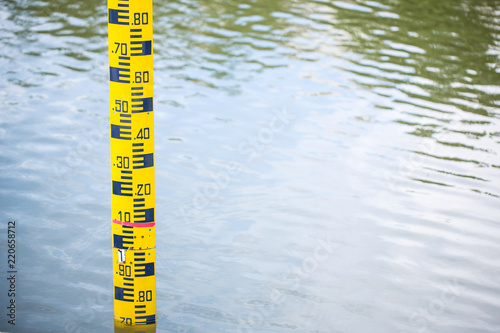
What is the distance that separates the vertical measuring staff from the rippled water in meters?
0.45

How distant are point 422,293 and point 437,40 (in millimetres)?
5300

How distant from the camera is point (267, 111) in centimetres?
626

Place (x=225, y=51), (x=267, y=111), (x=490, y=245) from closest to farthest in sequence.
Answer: (x=490, y=245)
(x=267, y=111)
(x=225, y=51)

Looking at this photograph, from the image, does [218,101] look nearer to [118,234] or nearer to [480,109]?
[480,109]

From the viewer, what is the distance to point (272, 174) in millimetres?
5262

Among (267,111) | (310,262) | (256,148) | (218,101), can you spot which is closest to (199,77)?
(218,101)

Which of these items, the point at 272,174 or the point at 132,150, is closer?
the point at 132,150

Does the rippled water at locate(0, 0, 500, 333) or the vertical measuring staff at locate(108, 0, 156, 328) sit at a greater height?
the vertical measuring staff at locate(108, 0, 156, 328)

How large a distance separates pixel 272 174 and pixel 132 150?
2.25 meters

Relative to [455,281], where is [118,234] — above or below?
above

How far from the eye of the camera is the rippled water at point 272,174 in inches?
150

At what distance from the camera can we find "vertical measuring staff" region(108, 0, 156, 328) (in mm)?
3020

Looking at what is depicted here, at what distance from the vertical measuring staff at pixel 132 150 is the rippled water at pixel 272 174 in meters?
0.45

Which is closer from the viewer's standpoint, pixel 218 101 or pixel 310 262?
pixel 310 262
